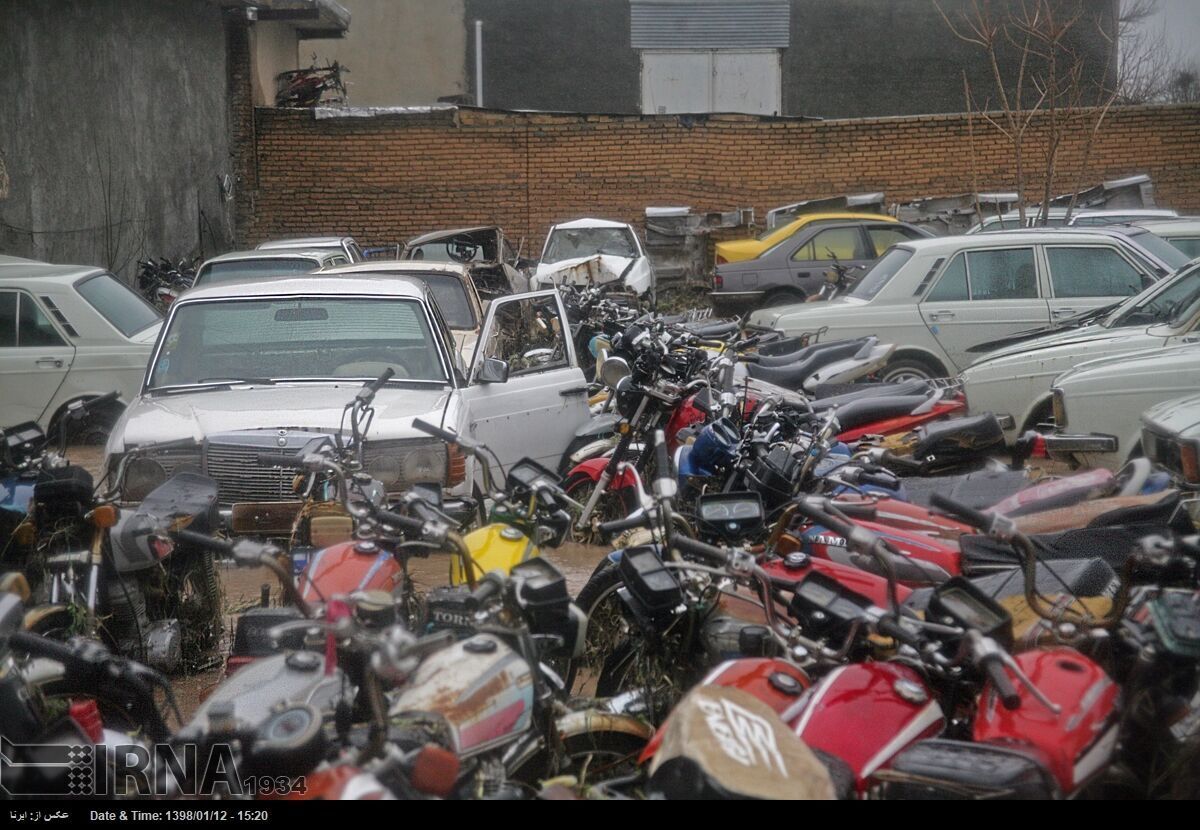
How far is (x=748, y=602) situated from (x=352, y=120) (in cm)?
1877

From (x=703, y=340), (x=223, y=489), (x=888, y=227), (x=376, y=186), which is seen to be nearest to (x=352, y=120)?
(x=376, y=186)

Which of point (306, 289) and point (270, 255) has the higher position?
point (306, 289)

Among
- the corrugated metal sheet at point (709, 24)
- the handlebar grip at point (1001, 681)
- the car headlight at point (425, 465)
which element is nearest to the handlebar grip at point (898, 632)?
the handlebar grip at point (1001, 681)

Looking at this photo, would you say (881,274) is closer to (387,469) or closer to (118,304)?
(387,469)

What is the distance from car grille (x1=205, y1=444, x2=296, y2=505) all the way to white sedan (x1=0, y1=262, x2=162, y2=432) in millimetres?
4739

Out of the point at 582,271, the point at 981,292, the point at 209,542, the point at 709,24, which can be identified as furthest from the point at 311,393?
the point at 709,24

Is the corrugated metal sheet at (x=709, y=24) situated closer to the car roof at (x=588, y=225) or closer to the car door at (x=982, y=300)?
the car roof at (x=588, y=225)

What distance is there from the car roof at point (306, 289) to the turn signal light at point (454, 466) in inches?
55.8

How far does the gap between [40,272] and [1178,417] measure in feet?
29.3

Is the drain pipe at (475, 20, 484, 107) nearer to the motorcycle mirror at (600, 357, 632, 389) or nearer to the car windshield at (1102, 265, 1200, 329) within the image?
the car windshield at (1102, 265, 1200, 329)

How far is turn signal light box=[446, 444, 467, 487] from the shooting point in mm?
5637

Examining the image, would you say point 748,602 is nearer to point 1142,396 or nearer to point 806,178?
point 1142,396

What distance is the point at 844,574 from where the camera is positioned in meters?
3.86

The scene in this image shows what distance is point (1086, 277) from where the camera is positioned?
1009cm
